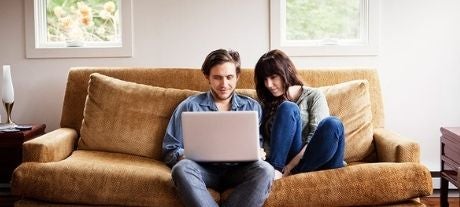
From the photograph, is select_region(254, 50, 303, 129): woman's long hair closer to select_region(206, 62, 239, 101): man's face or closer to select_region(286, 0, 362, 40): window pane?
select_region(206, 62, 239, 101): man's face

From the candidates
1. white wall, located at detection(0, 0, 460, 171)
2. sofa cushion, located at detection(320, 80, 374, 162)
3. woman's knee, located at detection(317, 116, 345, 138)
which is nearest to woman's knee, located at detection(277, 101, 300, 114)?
woman's knee, located at detection(317, 116, 345, 138)

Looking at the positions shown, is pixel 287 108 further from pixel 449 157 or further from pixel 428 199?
pixel 428 199

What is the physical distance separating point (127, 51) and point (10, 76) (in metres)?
0.75

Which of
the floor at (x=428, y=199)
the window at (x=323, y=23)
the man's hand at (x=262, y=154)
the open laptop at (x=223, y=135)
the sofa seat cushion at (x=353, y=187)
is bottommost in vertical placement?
the floor at (x=428, y=199)

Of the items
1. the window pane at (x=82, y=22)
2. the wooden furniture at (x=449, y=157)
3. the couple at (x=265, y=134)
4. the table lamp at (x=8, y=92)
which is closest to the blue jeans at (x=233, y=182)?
the couple at (x=265, y=134)

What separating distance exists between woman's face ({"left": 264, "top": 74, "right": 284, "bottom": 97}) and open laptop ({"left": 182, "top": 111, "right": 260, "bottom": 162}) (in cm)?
52

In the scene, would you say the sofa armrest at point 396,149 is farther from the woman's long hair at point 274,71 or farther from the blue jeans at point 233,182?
the blue jeans at point 233,182

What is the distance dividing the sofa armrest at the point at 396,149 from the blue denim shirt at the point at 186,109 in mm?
632

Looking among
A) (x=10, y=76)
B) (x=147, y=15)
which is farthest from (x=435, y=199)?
(x=10, y=76)

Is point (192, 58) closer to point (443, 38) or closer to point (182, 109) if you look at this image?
point (182, 109)

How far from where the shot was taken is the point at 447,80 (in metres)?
3.89

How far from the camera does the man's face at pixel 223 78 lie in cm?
288

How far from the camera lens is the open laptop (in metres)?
2.50

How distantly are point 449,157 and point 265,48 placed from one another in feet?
4.40
